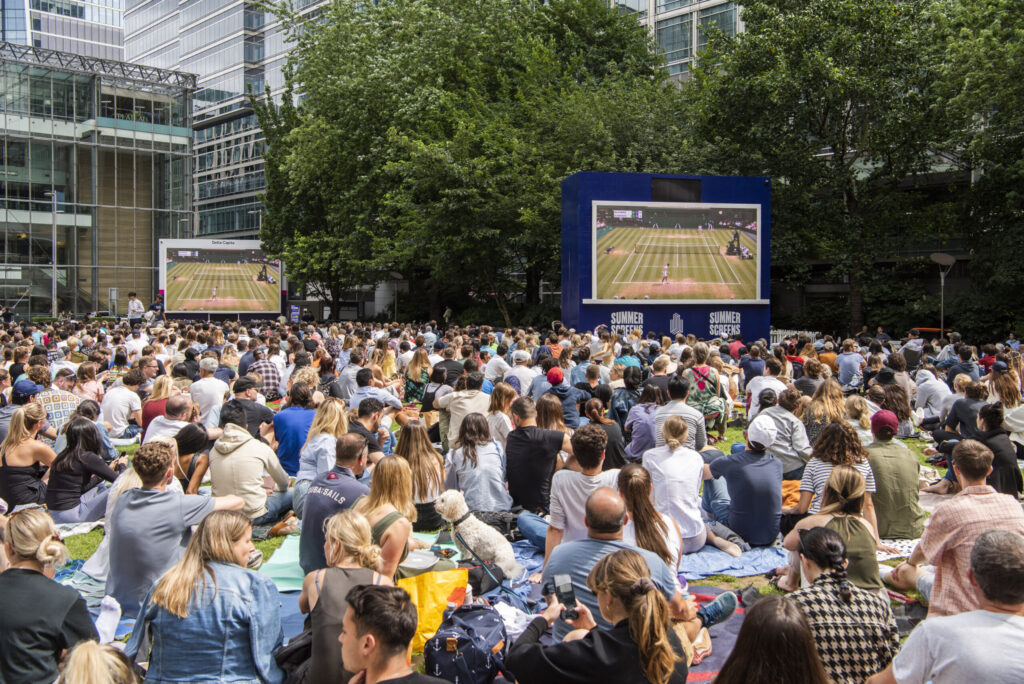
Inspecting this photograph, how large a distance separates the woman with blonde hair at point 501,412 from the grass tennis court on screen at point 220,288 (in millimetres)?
34641

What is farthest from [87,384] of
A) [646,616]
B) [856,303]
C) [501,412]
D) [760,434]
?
[856,303]

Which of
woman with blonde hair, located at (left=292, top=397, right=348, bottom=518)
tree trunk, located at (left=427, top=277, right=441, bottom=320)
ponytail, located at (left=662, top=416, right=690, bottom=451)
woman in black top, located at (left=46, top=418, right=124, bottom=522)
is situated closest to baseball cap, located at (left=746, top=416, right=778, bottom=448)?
ponytail, located at (left=662, top=416, right=690, bottom=451)

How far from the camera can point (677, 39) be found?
151 ft

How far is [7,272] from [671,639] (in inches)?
Answer: 2078

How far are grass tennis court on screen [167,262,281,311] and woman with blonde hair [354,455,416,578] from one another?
122 ft

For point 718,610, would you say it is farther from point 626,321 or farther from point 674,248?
point 674,248

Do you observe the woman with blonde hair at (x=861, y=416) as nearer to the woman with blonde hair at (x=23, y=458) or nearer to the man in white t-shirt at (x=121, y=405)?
the woman with blonde hair at (x=23, y=458)

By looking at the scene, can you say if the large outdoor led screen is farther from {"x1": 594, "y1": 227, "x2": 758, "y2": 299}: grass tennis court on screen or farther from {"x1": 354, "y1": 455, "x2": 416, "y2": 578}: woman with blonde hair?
{"x1": 354, "y1": 455, "x2": 416, "y2": 578}: woman with blonde hair

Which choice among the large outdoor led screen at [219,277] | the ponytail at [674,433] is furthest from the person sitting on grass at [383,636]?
the large outdoor led screen at [219,277]

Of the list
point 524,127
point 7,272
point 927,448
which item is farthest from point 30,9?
point 927,448

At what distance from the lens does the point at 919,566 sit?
6484 mm

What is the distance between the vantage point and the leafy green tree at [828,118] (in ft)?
93.0

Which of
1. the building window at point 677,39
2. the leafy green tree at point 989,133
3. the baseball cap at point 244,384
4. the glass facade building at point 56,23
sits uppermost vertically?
the glass facade building at point 56,23

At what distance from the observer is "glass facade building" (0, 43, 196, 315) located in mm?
47906
